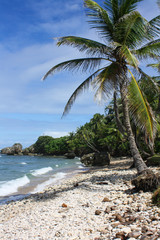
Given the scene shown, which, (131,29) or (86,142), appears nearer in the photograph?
(131,29)

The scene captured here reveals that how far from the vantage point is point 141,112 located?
7.55 m

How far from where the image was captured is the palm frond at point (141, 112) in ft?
24.5

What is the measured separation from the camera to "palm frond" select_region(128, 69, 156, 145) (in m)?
7.48

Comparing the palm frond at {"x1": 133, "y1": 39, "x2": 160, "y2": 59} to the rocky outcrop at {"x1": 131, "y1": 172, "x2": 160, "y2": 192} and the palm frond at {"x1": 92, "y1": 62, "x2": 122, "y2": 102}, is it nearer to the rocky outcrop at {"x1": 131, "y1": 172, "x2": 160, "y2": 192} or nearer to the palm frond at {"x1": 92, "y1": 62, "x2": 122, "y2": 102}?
the palm frond at {"x1": 92, "y1": 62, "x2": 122, "y2": 102}

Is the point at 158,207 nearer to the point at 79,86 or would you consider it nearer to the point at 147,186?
the point at 147,186

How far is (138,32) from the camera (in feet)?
28.8

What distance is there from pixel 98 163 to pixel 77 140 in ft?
114

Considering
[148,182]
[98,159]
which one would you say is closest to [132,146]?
[148,182]

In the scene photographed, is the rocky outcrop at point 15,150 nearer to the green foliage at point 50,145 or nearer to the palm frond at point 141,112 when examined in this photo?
the green foliage at point 50,145

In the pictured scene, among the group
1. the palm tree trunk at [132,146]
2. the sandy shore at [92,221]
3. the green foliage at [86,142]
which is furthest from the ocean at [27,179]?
the green foliage at [86,142]

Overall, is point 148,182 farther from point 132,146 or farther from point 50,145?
point 50,145

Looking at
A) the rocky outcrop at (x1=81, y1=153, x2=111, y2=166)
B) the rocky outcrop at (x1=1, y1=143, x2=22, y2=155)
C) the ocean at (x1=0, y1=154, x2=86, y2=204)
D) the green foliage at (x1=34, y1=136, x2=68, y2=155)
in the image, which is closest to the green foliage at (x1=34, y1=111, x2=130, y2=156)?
the green foliage at (x1=34, y1=136, x2=68, y2=155)

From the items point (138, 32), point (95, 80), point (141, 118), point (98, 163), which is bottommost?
point (98, 163)

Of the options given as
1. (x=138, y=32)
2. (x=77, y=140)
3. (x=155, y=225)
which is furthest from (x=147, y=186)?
(x=77, y=140)
